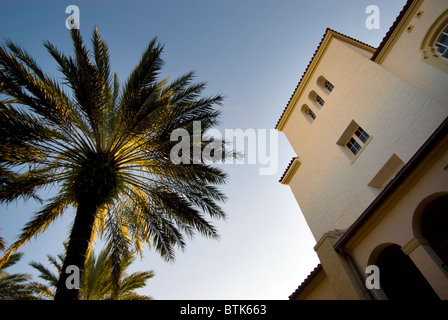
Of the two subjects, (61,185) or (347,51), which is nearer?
(61,185)

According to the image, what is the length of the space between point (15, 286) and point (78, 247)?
13.9 metres

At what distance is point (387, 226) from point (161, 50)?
8.72 meters

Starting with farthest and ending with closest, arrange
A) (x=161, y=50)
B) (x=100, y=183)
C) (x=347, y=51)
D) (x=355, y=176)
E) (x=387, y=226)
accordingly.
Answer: (x=347, y=51) < (x=355, y=176) < (x=161, y=50) < (x=100, y=183) < (x=387, y=226)

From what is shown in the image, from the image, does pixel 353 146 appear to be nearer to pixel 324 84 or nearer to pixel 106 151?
pixel 324 84

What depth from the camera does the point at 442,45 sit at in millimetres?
9844

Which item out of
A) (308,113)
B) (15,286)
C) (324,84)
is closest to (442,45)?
(324,84)

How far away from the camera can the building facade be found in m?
6.59

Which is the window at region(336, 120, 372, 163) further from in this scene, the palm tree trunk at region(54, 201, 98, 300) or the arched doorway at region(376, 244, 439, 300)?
the palm tree trunk at region(54, 201, 98, 300)

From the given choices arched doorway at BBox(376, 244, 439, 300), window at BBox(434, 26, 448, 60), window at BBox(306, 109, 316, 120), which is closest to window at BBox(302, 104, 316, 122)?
window at BBox(306, 109, 316, 120)

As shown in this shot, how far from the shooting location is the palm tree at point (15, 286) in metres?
14.6

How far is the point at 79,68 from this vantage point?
793 centimetres

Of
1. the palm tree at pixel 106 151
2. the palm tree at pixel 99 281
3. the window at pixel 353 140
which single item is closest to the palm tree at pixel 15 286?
the palm tree at pixel 99 281

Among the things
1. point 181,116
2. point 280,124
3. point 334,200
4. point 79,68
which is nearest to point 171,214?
point 181,116

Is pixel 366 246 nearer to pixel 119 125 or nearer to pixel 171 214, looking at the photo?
pixel 171 214
